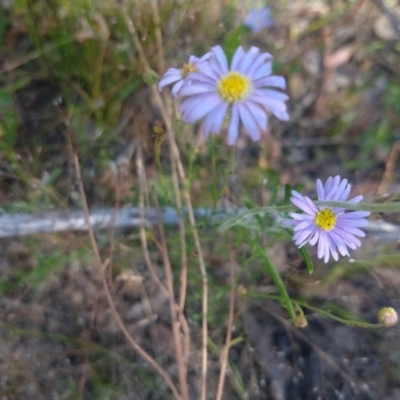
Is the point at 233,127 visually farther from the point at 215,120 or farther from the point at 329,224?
the point at 329,224

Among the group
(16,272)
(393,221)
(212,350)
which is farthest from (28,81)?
(393,221)

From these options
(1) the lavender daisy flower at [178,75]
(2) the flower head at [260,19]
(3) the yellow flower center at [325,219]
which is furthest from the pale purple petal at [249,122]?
(2) the flower head at [260,19]

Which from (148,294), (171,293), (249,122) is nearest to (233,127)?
(249,122)

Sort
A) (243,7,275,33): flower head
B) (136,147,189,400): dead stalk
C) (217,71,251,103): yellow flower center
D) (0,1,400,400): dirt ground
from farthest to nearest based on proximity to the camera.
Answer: (243,7,275,33): flower head
(0,1,400,400): dirt ground
(136,147,189,400): dead stalk
(217,71,251,103): yellow flower center

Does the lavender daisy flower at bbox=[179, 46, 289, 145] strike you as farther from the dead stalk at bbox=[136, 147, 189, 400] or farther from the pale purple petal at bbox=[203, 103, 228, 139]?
the dead stalk at bbox=[136, 147, 189, 400]

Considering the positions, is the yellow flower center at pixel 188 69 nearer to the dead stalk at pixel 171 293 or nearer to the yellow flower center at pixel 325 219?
the yellow flower center at pixel 325 219

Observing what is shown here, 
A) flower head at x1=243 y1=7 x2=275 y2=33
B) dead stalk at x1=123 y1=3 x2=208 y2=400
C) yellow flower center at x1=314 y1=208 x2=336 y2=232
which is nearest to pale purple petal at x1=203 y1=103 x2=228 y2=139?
yellow flower center at x1=314 y1=208 x2=336 y2=232
